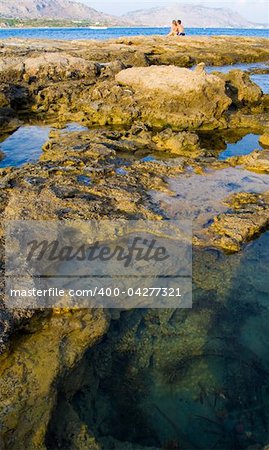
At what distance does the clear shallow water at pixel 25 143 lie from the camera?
1180cm

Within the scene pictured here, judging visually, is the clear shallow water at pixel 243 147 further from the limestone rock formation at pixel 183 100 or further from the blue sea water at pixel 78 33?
the blue sea water at pixel 78 33

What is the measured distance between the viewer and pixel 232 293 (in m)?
6.36

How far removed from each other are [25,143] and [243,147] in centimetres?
800

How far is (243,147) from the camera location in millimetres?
14062

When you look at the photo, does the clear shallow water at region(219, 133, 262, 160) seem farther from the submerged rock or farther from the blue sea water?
the blue sea water

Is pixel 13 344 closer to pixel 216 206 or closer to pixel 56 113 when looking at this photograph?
pixel 216 206

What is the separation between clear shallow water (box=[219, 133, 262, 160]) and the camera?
43.6ft

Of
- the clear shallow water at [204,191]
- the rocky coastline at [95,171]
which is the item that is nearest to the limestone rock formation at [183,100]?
the rocky coastline at [95,171]

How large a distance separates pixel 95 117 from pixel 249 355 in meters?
13.0

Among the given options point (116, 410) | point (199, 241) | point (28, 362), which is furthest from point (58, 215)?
point (116, 410)

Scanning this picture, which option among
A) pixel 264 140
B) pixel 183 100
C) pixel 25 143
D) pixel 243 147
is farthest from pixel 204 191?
pixel 183 100

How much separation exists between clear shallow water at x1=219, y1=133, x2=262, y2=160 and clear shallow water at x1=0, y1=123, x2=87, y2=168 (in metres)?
5.72

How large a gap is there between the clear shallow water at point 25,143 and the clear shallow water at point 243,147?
572 centimetres

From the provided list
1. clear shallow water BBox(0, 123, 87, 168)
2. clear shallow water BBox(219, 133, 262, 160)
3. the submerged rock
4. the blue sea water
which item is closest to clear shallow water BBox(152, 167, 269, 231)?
clear shallow water BBox(219, 133, 262, 160)
